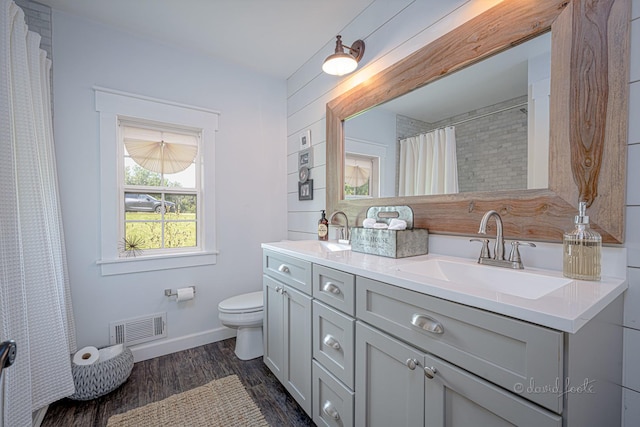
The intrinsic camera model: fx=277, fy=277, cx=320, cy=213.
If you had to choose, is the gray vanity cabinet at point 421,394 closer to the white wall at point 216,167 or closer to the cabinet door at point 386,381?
the cabinet door at point 386,381

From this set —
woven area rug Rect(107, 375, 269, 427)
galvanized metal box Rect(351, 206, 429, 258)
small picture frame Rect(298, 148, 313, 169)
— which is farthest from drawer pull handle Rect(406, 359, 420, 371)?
small picture frame Rect(298, 148, 313, 169)

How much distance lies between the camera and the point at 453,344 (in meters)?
0.82

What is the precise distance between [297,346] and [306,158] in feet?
5.24

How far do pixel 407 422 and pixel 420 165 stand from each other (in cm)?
121

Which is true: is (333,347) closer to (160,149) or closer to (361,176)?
(361,176)

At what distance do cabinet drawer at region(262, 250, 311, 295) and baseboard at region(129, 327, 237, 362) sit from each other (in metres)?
1.03

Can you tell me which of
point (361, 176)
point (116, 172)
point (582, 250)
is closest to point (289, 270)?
point (361, 176)

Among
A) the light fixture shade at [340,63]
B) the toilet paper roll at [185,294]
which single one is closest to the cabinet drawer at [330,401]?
the toilet paper roll at [185,294]

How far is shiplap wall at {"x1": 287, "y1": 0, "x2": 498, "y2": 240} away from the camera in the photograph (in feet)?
4.80

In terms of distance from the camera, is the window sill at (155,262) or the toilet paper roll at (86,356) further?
the window sill at (155,262)

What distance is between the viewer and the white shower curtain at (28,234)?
3.88 feet

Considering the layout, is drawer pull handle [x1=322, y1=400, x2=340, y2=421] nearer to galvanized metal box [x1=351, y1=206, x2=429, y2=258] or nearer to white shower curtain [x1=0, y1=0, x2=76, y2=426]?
galvanized metal box [x1=351, y1=206, x2=429, y2=258]

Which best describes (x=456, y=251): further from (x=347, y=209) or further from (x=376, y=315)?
(x=347, y=209)

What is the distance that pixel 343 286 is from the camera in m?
1.25
